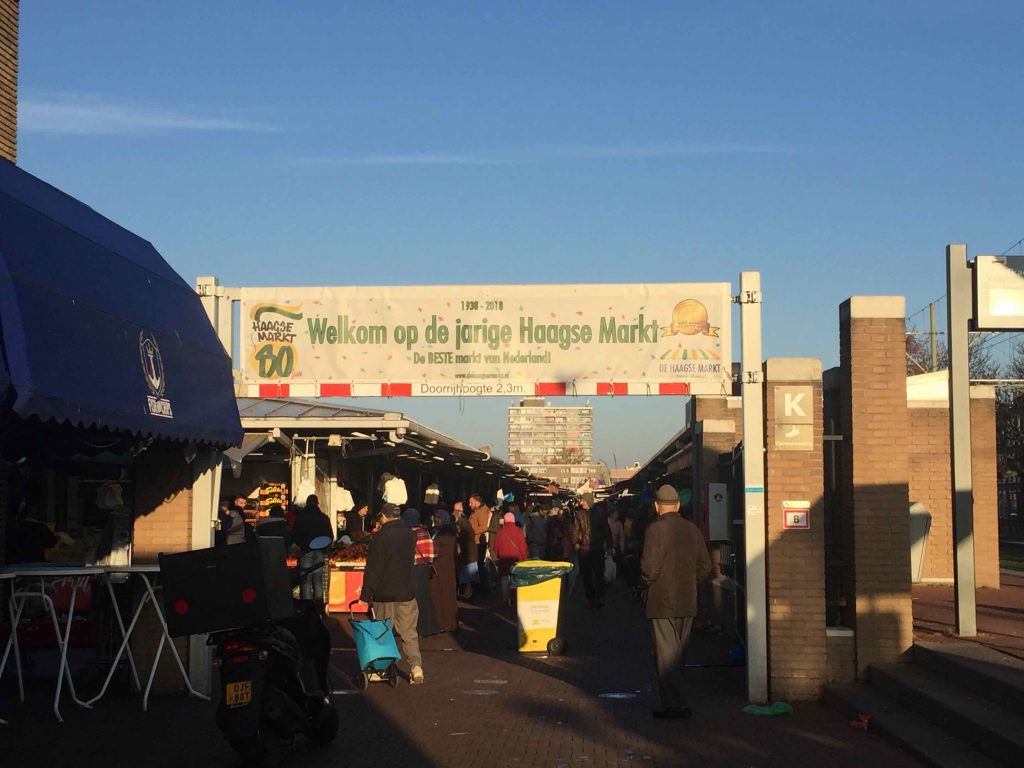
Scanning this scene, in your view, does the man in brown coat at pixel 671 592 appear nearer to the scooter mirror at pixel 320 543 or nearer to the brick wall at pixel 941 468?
the scooter mirror at pixel 320 543

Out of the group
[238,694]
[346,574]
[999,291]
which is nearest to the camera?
[238,694]

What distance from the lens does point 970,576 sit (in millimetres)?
12133

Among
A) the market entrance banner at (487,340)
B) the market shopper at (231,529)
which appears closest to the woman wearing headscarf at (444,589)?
the market shopper at (231,529)

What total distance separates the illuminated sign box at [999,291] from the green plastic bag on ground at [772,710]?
4.66 meters

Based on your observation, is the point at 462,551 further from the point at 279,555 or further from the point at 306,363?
the point at 279,555

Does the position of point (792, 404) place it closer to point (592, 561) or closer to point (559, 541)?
point (592, 561)

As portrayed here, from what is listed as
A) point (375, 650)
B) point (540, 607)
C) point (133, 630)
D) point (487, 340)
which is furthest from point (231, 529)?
point (487, 340)

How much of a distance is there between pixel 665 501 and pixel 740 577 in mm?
2453

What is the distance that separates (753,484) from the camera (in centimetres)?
1155

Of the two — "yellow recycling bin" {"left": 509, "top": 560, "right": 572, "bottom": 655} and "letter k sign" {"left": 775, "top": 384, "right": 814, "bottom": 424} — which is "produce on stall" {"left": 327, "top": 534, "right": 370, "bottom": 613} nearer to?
"yellow recycling bin" {"left": 509, "top": 560, "right": 572, "bottom": 655}

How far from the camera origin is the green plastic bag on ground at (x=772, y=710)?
1053 cm

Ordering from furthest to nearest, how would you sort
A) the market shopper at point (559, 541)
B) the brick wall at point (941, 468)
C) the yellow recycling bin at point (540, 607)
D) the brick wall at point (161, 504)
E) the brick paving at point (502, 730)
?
the brick wall at point (941, 468), the market shopper at point (559, 541), the yellow recycling bin at point (540, 607), the brick wall at point (161, 504), the brick paving at point (502, 730)

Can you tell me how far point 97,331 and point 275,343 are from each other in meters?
3.86

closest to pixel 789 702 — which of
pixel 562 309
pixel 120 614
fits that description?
pixel 562 309
